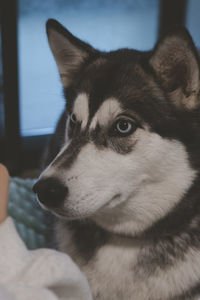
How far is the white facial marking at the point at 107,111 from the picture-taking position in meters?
1.05

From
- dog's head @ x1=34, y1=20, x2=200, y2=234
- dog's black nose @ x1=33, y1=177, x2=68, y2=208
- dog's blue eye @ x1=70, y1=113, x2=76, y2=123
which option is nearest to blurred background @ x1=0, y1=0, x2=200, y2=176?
dog's blue eye @ x1=70, y1=113, x2=76, y2=123

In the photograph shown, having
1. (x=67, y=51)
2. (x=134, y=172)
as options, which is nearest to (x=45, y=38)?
(x=67, y=51)

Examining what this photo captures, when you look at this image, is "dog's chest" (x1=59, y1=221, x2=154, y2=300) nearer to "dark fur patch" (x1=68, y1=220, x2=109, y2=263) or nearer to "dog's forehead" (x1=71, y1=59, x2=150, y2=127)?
"dark fur patch" (x1=68, y1=220, x2=109, y2=263)

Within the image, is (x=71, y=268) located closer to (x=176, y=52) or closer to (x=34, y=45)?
(x=176, y=52)

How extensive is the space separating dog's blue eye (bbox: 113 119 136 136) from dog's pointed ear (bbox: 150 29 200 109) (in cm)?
14

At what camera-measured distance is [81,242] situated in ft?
4.03

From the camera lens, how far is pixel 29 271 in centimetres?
77

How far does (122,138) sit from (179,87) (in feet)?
0.68

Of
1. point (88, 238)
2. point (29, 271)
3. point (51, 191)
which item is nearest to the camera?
point (29, 271)

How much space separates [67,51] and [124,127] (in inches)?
14.1

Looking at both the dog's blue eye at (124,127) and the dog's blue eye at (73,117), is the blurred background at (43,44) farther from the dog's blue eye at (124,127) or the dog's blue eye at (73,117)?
the dog's blue eye at (124,127)

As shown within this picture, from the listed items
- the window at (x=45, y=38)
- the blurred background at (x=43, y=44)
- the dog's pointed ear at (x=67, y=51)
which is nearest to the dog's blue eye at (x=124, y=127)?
the dog's pointed ear at (x=67, y=51)

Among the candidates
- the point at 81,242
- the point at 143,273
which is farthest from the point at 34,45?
the point at 143,273

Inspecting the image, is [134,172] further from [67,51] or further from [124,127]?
[67,51]
